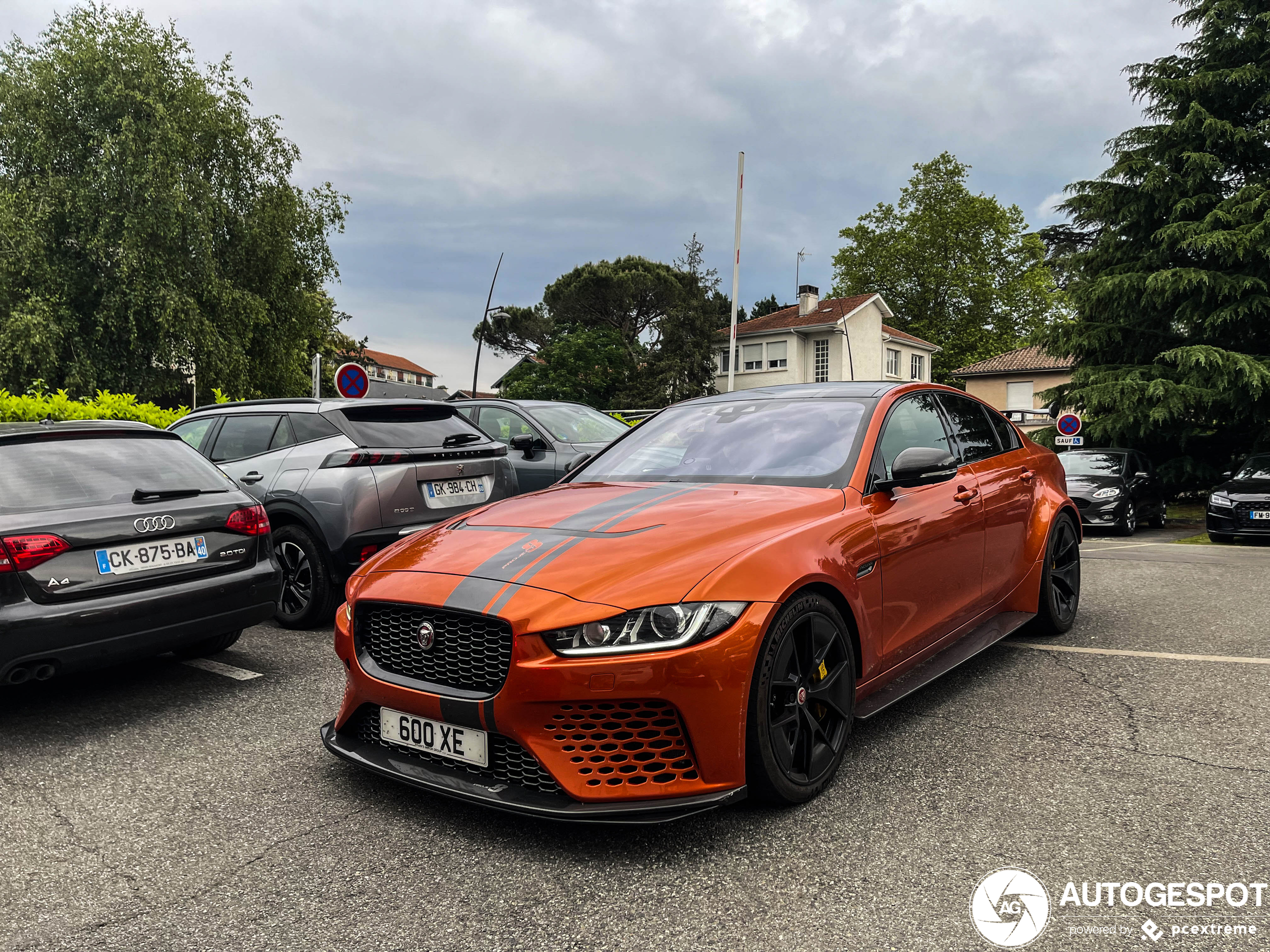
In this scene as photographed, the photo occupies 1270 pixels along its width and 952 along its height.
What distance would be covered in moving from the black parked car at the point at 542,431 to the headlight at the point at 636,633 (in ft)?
18.4

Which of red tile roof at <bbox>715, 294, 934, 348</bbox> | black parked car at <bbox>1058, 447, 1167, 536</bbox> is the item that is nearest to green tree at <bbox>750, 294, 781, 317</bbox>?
red tile roof at <bbox>715, 294, 934, 348</bbox>

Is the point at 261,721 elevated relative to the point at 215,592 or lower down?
lower down

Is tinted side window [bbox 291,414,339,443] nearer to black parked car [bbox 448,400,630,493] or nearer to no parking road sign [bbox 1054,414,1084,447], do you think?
black parked car [bbox 448,400,630,493]

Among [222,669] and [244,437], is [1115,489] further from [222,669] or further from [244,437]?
[222,669]

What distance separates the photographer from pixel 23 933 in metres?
2.35

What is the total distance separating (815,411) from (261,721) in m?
2.94

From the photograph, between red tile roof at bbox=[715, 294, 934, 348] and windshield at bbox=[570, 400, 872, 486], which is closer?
windshield at bbox=[570, 400, 872, 486]

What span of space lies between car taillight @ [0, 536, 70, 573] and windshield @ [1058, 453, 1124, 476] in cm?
1542

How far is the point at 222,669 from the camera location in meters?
5.04

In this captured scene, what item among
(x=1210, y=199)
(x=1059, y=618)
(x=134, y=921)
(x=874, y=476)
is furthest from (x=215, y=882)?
(x=1210, y=199)

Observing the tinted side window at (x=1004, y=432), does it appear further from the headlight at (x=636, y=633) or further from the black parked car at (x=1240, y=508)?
the black parked car at (x=1240, y=508)

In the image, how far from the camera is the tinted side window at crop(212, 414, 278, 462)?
6488mm

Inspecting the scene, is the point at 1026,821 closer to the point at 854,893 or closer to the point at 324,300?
the point at 854,893

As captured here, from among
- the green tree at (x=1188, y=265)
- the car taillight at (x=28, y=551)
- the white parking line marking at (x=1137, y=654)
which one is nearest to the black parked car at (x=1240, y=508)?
the green tree at (x=1188, y=265)
